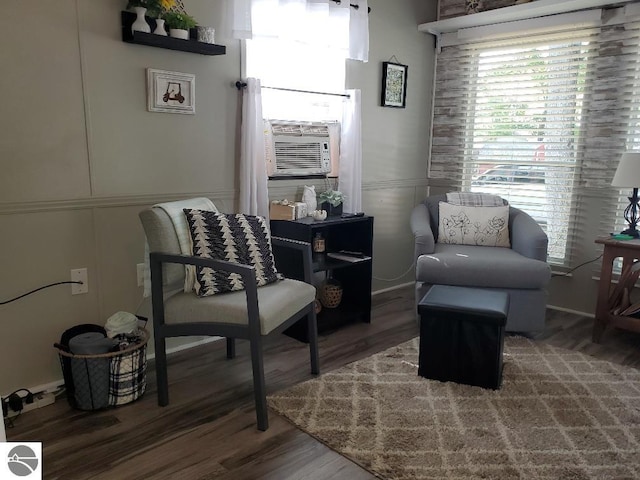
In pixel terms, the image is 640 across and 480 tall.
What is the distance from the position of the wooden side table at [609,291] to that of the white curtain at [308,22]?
6.29 feet

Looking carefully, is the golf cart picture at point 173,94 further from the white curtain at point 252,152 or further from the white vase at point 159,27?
the white curtain at point 252,152

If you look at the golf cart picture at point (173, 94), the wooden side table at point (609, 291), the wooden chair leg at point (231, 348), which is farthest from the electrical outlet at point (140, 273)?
the wooden side table at point (609, 291)

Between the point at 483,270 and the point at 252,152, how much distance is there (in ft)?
4.97

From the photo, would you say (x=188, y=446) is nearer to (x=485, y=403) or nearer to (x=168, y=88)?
(x=485, y=403)

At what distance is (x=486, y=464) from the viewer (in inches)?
74.9

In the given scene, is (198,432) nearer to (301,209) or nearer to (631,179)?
(301,209)

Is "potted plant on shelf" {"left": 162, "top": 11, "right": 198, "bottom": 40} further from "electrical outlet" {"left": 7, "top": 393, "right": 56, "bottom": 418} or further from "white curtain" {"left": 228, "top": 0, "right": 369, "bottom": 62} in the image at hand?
"electrical outlet" {"left": 7, "top": 393, "right": 56, "bottom": 418}

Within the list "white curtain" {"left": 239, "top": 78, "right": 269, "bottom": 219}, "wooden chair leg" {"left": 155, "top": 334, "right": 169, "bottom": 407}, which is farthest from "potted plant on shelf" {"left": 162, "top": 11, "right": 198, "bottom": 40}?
"wooden chair leg" {"left": 155, "top": 334, "right": 169, "bottom": 407}

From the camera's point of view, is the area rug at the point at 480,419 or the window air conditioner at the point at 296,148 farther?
the window air conditioner at the point at 296,148

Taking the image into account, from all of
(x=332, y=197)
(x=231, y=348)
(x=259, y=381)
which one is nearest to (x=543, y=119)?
(x=332, y=197)

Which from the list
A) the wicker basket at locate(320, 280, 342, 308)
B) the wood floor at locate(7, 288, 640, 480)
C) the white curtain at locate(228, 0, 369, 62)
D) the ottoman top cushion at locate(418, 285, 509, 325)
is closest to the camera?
the wood floor at locate(7, 288, 640, 480)

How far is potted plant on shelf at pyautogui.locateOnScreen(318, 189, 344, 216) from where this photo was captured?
11.0 feet

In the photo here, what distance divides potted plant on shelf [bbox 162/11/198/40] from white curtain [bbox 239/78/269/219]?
0.44 metres

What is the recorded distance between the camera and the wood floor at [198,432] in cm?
186
